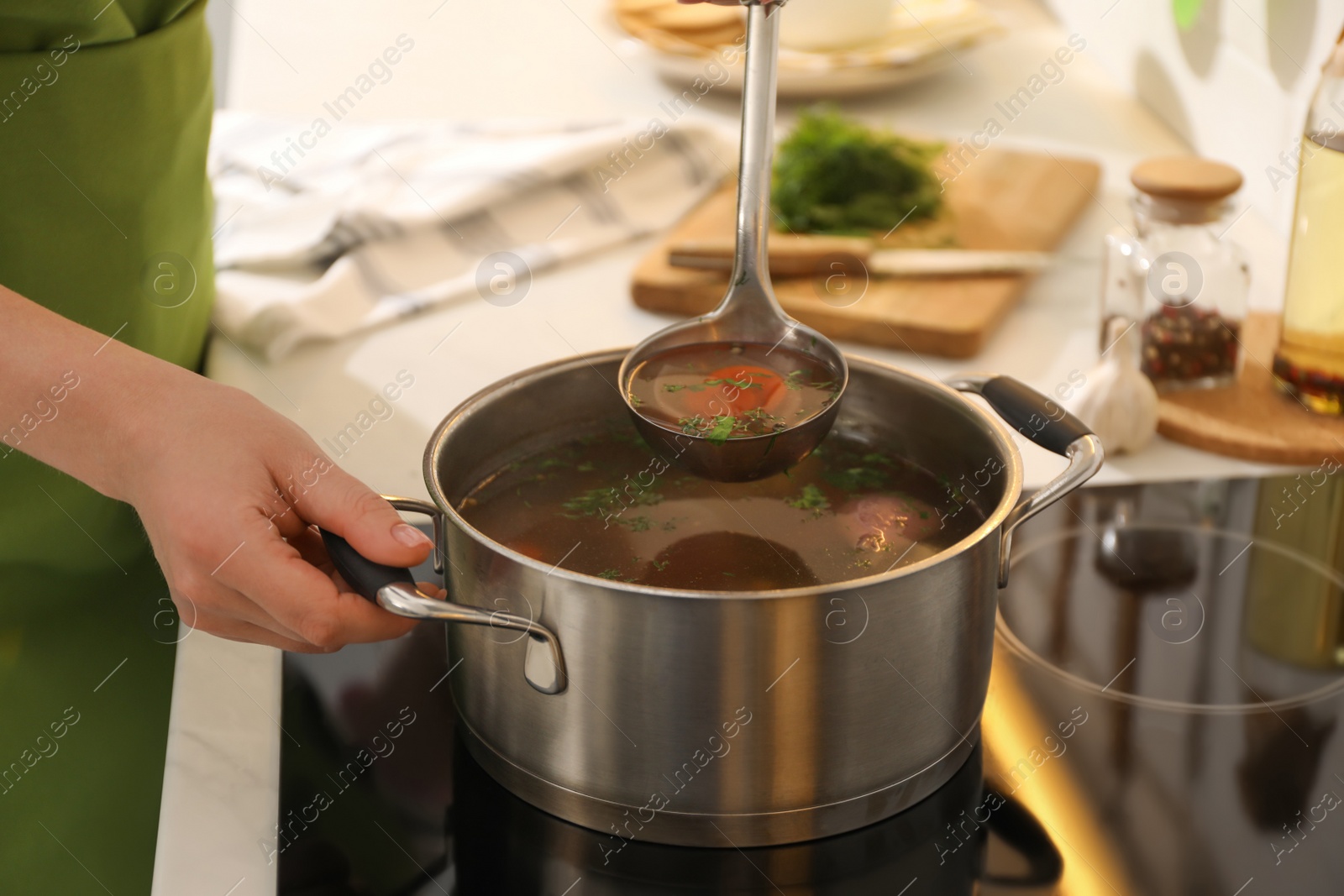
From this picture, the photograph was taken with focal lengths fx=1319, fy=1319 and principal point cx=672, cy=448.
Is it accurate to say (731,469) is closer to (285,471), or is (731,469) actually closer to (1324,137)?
(285,471)

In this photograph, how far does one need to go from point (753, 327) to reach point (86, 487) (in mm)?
528

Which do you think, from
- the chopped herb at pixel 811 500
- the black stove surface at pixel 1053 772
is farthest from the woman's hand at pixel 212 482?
the chopped herb at pixel 811 500

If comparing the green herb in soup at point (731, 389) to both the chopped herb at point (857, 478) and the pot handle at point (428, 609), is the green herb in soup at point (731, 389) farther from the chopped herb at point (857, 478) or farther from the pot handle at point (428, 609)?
the pot handle at point (428, 609)

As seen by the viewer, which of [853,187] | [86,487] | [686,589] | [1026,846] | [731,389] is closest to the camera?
[686,589]

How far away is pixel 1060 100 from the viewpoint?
70.0 inches

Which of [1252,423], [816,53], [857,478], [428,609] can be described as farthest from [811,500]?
[816,53]

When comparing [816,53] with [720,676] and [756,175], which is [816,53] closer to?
[756,175]

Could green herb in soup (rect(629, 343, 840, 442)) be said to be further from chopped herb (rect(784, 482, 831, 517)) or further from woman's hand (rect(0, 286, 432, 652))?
woman's hand (rect(0, 286, 432, 652))

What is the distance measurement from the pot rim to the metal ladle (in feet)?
0.11

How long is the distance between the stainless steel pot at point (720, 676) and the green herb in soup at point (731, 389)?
0.31ft

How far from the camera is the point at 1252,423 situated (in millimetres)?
1097

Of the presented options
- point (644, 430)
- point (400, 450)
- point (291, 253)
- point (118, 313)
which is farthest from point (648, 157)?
point (644, 430)

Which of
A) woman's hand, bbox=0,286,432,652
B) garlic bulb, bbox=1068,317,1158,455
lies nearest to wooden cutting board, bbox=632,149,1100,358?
garlic bulb, bbox=1068,317,1158,455

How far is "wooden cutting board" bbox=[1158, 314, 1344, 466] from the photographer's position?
107 cm
